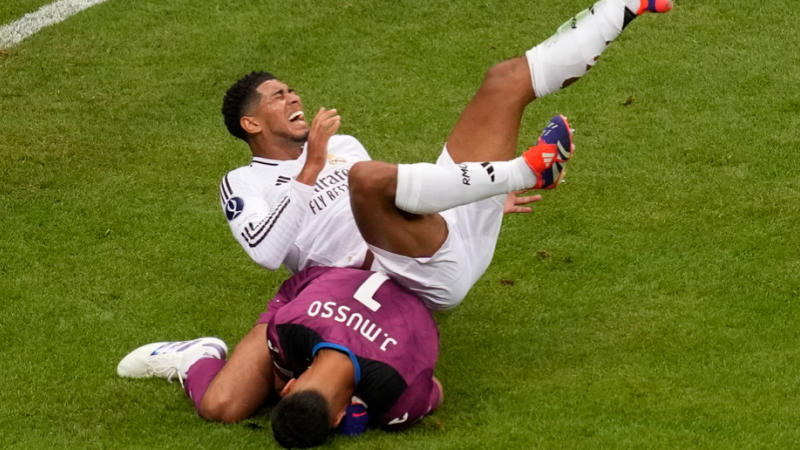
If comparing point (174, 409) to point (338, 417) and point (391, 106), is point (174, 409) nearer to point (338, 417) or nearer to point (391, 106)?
point (338, 417)

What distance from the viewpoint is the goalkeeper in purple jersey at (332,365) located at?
5410 mm

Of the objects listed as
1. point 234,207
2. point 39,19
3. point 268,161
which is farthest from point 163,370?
point 39,19

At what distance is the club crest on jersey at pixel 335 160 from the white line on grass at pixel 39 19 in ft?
13.8

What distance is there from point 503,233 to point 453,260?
186cm

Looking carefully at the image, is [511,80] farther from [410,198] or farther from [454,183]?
[410,198]

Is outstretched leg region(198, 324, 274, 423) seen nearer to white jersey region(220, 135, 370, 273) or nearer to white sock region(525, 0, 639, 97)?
white jersey region(220, 135, 370, 273)

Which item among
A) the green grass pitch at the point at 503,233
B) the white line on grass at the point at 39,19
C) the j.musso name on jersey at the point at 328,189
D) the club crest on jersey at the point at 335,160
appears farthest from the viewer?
the white line on grass at the point at 39,19

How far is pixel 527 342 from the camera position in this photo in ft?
21.6

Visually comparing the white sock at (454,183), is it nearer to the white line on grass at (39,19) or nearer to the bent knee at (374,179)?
the bent knee at (374,179)

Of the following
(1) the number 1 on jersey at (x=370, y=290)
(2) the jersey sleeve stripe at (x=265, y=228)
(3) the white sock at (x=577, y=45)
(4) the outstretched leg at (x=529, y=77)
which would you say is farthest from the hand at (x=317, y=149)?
(3) the white sock at (x=577, y=45)

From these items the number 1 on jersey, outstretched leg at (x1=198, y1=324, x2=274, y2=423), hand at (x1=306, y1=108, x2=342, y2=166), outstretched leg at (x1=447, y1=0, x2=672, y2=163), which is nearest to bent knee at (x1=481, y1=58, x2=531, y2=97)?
outstretched leg at (x1=447, y1=0, x2=672, y2=163)

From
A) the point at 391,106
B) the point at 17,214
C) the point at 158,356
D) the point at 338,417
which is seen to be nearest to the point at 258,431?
the point at 338,417

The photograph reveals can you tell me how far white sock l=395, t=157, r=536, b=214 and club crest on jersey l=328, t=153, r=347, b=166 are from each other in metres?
1.15

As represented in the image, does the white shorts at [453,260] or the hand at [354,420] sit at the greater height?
the white shorts at [453,260]
